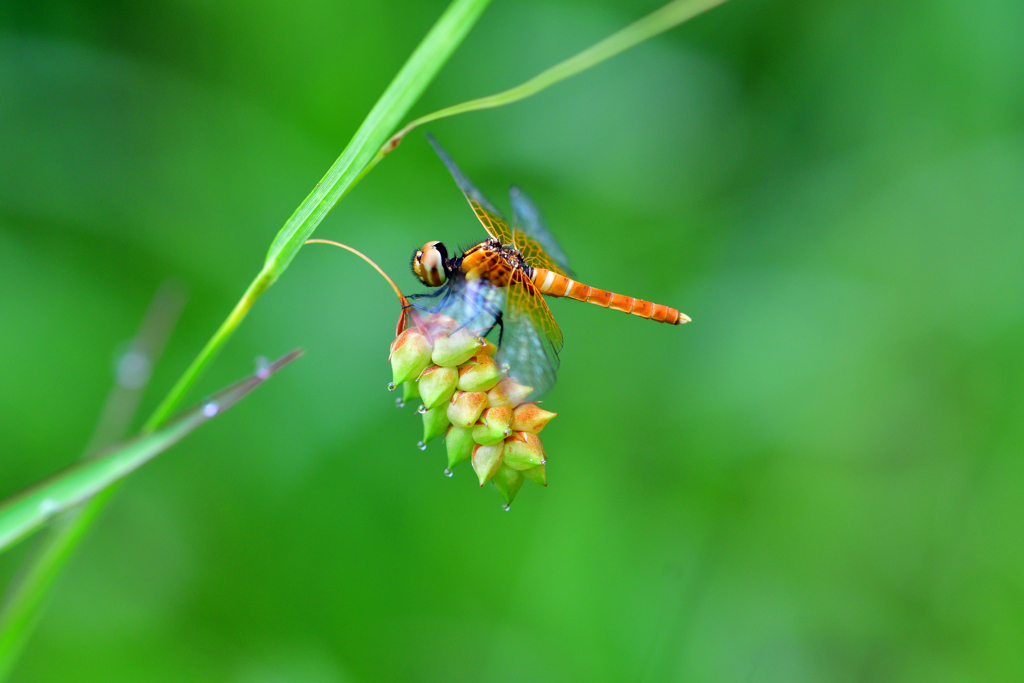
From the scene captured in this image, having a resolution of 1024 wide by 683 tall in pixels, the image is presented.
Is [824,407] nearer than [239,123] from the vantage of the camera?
No

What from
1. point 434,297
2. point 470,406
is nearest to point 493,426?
point 470,406

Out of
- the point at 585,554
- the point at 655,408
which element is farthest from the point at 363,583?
the point at 655,408

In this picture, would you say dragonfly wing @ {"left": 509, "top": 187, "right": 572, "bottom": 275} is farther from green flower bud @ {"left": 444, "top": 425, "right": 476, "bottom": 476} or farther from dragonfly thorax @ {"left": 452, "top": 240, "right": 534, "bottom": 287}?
green flower bud @ {"left": 444, "top": 425, "right": 476, "bottom": 476}

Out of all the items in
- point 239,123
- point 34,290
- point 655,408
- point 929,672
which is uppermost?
point 239,123

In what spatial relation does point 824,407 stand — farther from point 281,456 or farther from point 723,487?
point 281,456

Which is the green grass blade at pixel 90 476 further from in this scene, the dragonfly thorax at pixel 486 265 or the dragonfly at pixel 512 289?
the dragonfly thorax at pixel 486 265

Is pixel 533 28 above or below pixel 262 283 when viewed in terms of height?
above

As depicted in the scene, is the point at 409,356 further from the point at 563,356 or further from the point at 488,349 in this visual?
the point at 563,356

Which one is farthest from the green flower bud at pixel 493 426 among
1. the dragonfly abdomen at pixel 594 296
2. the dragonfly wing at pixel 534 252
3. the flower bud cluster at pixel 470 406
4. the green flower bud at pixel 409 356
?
the dragonfly wing at pixel 534 252
